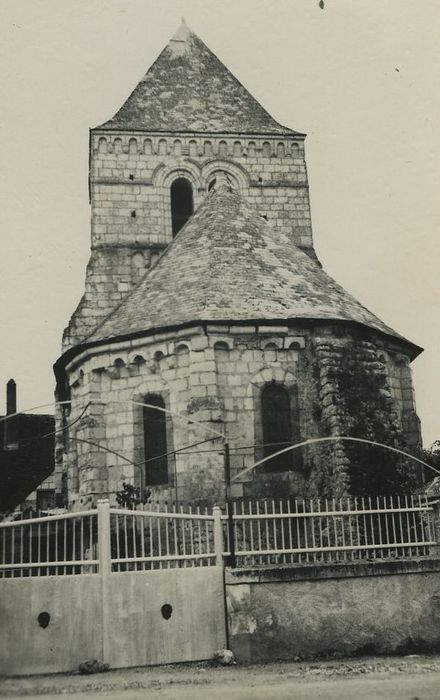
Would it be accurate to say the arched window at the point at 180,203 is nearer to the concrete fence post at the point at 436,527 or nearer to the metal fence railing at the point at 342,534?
the metal fence railing at the point at 342,534

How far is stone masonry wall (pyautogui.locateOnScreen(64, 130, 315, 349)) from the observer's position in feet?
89.7

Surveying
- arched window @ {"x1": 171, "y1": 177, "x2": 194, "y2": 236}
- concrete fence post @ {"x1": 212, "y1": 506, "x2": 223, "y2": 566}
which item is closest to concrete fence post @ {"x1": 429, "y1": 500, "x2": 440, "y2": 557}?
concrete fence post @ {"x1": 212, "y1": 506, "x2": 223, "y2": 566}

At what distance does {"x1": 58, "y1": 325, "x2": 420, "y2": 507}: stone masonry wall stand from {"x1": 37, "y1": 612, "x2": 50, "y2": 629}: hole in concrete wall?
663 cm

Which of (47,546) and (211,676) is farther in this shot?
(47,546)

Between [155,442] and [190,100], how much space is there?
16.5m

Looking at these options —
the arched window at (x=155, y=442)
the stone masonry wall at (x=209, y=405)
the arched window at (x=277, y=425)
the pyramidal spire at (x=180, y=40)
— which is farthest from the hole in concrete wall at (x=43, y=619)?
the pyramidal spire at (x=180, y=40)

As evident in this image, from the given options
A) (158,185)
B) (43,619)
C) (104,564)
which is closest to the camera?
(43,619)

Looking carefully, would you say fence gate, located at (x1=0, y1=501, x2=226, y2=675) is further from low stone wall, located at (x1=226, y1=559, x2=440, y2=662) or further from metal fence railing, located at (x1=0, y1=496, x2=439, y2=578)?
low stone wall, located at (x1=226, y1=559, x2=440, y2=662)

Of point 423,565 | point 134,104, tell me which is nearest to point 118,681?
point 423,565

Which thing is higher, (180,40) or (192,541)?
(180,40)

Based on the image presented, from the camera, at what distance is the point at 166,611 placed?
1133cm

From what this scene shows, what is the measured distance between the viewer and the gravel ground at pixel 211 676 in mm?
9719

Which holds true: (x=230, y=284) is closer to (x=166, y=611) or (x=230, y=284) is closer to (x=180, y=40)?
(x=166, y=611)

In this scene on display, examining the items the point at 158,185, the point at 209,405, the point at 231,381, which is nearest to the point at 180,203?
the point at 158,185
